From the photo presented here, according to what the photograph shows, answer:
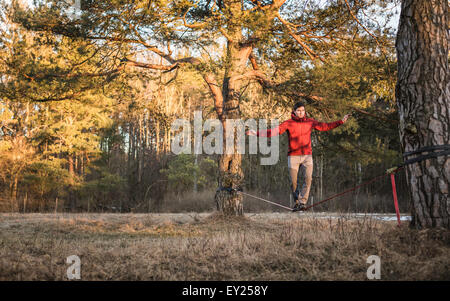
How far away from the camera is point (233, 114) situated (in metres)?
10.3

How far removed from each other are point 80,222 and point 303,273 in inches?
273

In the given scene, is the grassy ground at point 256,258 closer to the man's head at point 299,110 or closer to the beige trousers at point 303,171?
the beige trousers at point 303,171

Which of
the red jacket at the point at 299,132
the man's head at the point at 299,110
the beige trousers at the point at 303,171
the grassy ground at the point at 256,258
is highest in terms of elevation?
the man's head at the point at 299,110

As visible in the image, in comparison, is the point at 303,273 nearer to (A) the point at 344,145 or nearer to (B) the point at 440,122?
(B) the point at 440,122

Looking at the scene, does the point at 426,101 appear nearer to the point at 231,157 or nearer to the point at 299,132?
the point at 299,132

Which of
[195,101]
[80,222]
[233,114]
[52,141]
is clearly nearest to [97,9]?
[233,114]

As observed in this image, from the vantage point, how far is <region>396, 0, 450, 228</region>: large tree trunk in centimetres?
446

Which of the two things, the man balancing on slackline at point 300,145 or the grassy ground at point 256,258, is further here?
the man balancing on slackline at point 300,145

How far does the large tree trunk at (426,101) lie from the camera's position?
176 inches

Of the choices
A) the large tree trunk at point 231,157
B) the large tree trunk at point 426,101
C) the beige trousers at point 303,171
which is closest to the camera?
the large tree trunk at point 426,101

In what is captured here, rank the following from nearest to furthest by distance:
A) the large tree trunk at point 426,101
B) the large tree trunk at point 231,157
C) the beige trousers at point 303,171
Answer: the large tree trunk at point 426,101 → the beige trousers at point 303,171 → the large tree trunk at point 231,157

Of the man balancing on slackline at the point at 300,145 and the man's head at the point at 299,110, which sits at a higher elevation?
the man's head at the point at 299,110

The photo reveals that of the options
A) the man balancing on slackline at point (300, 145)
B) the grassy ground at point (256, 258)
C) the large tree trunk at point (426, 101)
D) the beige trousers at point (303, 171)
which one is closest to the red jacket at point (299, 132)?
the man balancing on slackline at point (300, 145)

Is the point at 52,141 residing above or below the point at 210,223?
above
